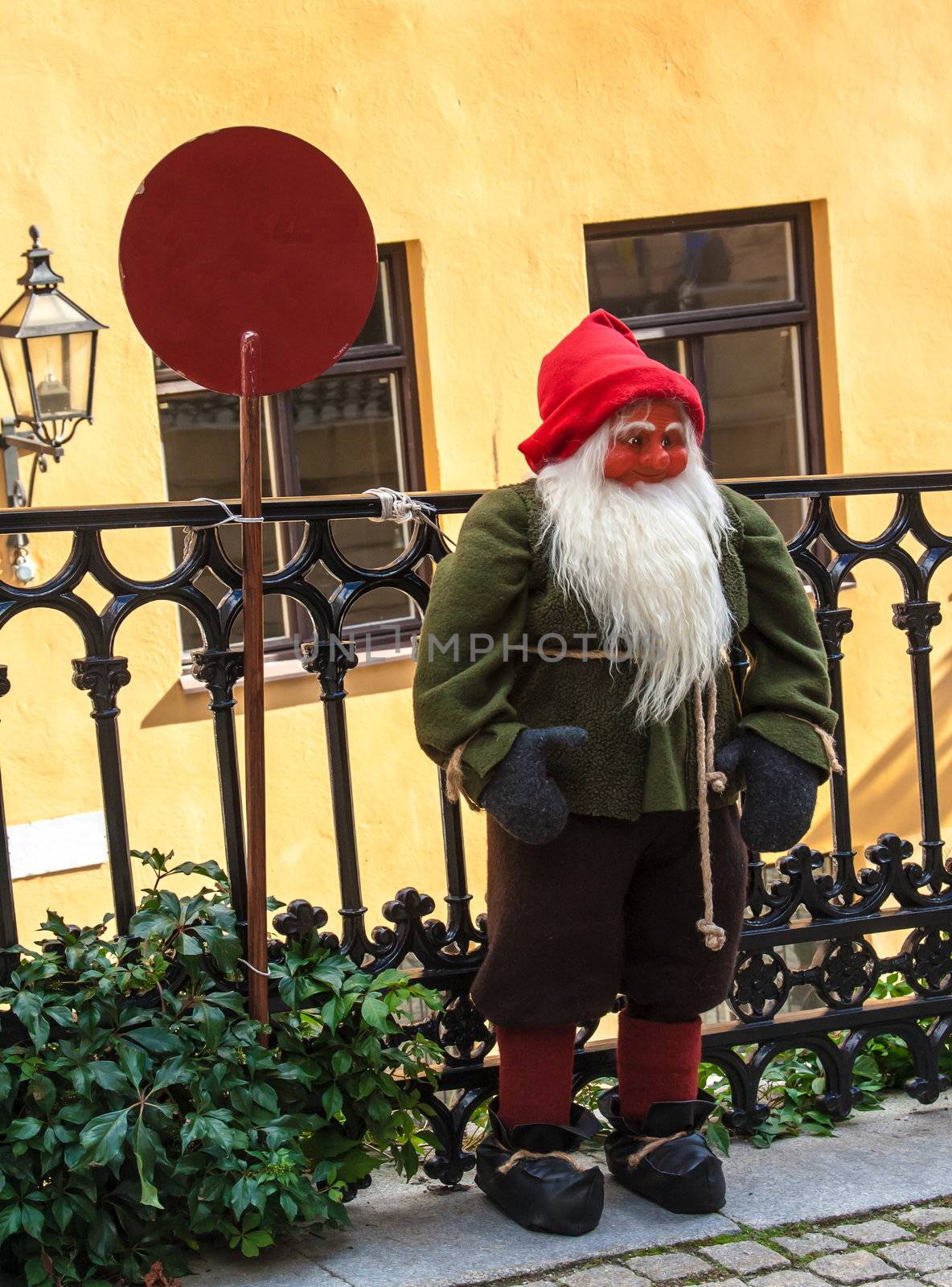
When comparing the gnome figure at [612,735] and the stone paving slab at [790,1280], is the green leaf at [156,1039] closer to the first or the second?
the gnome figure at [612,735]

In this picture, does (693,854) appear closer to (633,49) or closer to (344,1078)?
(344,1078)

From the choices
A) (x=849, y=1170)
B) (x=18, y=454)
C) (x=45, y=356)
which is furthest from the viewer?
(x=18, y=454)

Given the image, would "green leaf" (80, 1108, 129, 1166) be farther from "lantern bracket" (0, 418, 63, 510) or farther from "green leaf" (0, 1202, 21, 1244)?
"lantern bracket" (0, 418, 63, 510)

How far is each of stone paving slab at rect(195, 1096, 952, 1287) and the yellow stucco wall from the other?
3.56 m

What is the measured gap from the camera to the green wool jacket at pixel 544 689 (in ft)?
9.38

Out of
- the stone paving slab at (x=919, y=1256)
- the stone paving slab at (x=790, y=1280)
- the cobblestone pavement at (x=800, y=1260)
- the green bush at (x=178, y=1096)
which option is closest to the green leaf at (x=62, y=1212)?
the green bush at (x=178, y=1096)

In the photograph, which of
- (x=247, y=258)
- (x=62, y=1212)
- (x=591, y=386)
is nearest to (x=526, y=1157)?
(x=62, y=1212)

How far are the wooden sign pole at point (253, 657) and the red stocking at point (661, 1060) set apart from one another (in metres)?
0.76

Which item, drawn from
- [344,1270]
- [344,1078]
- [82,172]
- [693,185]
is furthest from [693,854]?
[693,185]

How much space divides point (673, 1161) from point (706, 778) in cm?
76

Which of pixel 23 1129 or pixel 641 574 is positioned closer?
pixel 23 1129

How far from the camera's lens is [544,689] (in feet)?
9.71

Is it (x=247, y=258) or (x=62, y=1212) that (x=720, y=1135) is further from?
(x=247, y=258)

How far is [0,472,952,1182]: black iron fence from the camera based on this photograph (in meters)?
3.00
